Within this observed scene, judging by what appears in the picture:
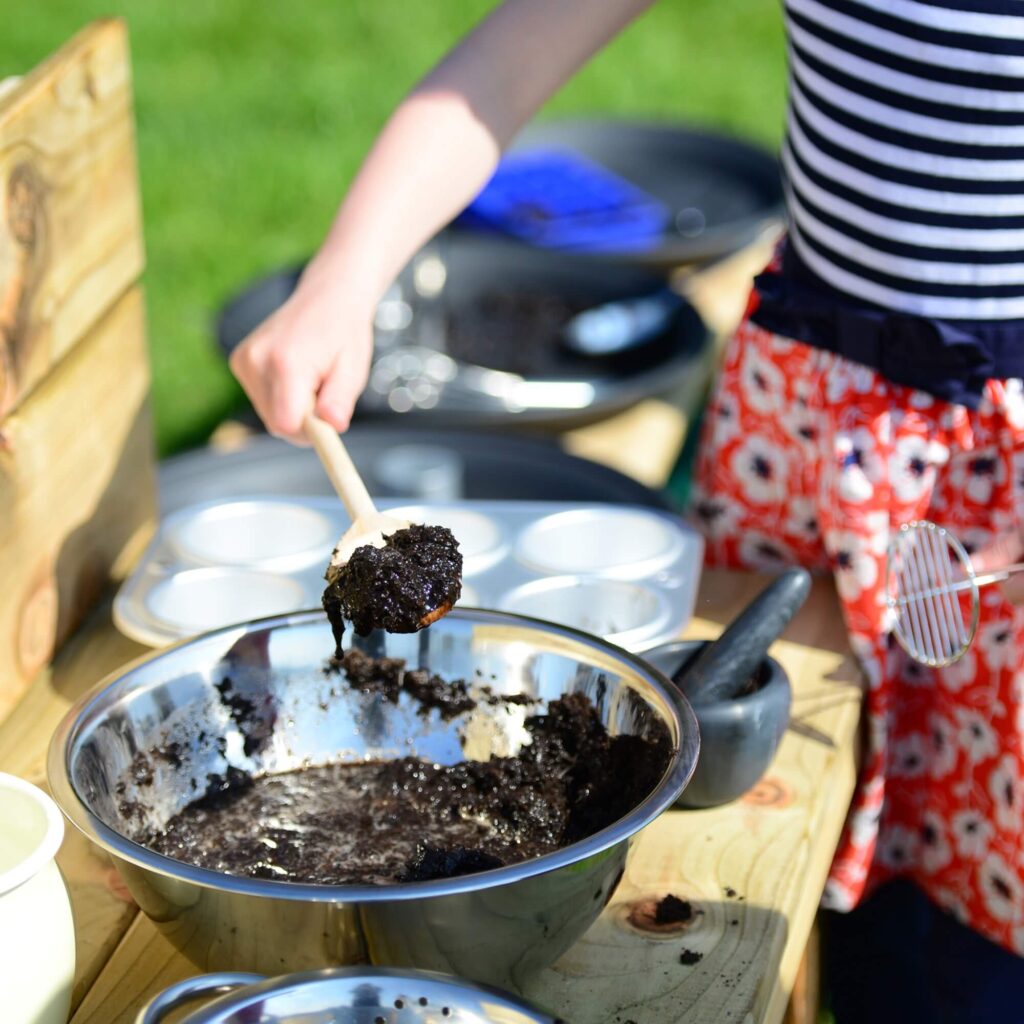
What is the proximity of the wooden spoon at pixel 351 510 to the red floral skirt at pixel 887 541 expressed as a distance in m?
Result: 0.54

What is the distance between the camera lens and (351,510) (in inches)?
50.0

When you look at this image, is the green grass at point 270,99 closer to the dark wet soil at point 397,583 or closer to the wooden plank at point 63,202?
the wooden plank at point 63,202

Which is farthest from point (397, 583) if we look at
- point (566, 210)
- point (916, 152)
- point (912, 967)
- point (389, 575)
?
point (566, 210)

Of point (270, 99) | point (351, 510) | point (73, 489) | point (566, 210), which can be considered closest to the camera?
point (351, 510)

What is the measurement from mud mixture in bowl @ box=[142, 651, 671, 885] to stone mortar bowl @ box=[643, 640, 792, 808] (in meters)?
0.10

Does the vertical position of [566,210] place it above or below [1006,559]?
below

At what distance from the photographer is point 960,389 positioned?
149cm

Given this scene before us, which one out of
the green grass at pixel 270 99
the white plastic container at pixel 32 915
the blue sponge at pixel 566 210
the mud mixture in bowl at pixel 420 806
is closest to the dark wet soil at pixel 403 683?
the mud mixture in bowl at pixel 420 806

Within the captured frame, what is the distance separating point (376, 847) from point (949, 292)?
82 cm

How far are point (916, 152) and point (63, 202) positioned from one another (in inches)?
33.3

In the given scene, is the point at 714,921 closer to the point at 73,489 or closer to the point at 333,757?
the point at 333,757

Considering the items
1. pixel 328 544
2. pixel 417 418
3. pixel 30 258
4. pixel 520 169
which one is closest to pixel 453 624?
pixel 328 544

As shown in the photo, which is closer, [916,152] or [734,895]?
[734,895]

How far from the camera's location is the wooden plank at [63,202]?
1.38 meters
